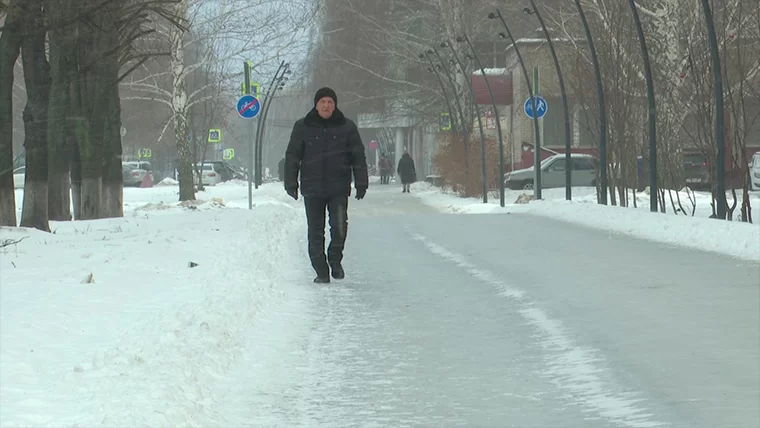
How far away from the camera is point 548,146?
66.2 meters

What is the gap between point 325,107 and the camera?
508 inches

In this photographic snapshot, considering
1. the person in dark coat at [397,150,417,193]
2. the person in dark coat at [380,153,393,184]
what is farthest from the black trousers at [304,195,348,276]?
the person in dark coat at [380,153,393,184]

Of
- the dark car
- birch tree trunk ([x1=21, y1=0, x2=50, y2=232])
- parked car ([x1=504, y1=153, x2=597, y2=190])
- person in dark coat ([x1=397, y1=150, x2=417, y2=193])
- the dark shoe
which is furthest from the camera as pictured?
person in dark coat ([x1=397, y1=150, x2=417, y2=193])

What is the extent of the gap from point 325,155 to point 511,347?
15.0ft

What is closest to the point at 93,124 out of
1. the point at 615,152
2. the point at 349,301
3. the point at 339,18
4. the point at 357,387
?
the point at 615,152

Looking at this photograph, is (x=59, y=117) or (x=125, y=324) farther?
(x=59, y=117)

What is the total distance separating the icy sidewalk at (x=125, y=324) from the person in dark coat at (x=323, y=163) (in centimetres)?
78

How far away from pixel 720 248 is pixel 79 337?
11.4 m

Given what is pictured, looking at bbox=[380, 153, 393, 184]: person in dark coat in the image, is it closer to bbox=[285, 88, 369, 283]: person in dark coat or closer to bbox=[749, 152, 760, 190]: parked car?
bbox=[749, 152, 760, 190]: parked car

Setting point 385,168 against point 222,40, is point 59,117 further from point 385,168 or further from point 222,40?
point 385,168

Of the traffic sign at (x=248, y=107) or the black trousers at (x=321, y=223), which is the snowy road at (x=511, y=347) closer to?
the black trousers at (x=321, y=223)

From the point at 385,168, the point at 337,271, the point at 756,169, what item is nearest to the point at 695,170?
the point at 756,169

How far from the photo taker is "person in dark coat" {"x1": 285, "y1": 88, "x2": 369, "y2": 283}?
13.0 meters

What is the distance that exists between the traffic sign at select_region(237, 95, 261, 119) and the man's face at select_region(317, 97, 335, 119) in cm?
1593
